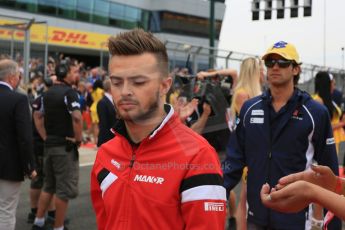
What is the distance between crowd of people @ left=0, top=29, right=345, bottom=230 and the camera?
6.33 feet

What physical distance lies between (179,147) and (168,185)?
167mm

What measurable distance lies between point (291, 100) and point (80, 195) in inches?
199

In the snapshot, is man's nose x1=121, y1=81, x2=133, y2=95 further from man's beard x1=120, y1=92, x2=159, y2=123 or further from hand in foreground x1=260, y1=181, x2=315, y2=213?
hand in foreground x1=260, y1=181, x2=315, y2=213

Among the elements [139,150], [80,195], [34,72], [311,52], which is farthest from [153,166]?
[34,72]

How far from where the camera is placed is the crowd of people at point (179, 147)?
193cm

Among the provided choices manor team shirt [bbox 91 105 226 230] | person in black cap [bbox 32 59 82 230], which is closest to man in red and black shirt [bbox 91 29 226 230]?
manor team shirt [bbox 91 105 226 230]

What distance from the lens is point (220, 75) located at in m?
5.59

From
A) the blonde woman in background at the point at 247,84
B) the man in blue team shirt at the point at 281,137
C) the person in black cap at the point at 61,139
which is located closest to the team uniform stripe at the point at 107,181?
the man in blue team shirt at the point at 281,137

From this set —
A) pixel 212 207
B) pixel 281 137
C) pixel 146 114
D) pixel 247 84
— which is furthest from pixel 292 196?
pixel 247 84

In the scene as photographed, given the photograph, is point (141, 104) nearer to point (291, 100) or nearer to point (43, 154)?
point (291, 100)

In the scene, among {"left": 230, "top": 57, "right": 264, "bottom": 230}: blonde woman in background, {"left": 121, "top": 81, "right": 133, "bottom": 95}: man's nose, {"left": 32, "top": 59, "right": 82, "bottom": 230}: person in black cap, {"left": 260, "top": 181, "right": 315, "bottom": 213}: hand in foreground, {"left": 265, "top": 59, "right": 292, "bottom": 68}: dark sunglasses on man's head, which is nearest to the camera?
{"left": 260, "top": 181, "right": 315, "bottom": 213}: hand in foreground

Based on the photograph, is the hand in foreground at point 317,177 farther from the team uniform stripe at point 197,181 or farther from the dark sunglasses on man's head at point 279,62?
the dark sunglasses on man's head at point 279,62

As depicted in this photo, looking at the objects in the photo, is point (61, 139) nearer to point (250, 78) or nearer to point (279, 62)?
point (250, 78)

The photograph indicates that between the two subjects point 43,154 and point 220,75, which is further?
point 43,154
